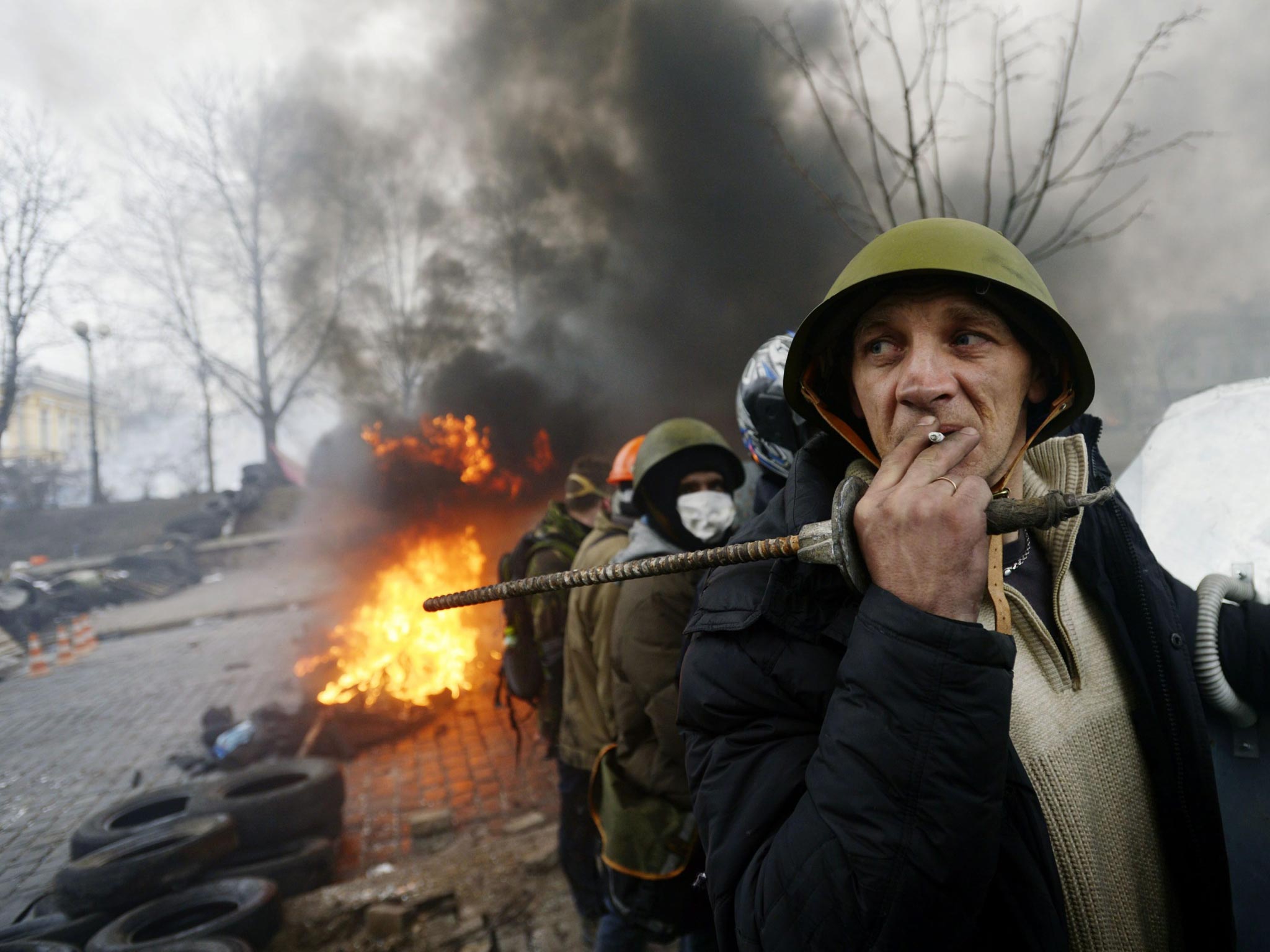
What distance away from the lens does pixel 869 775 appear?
96 cm

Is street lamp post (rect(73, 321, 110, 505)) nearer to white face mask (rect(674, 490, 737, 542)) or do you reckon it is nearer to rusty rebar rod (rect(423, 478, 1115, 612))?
white face mask (rect(674, 490, 737, 542))

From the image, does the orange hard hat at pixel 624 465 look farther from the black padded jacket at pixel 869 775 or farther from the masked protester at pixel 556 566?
the black padded jacket at pixel 869 775

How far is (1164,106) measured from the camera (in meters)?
5.06

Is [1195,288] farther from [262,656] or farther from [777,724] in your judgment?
[262,656]

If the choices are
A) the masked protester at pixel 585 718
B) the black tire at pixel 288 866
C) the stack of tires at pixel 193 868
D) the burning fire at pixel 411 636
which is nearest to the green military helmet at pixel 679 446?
the masked protester at pixel 585 718

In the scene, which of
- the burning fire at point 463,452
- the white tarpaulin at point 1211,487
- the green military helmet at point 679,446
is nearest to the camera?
the white tarpaulin at point 1211,487

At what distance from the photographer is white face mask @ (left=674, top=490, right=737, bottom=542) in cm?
301

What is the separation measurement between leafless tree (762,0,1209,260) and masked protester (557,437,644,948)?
2.67m

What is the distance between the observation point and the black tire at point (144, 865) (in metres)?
3.71

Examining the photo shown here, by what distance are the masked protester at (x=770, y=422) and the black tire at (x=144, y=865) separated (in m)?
4.31

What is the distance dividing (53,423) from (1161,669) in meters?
13.1

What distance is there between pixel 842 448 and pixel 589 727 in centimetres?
267

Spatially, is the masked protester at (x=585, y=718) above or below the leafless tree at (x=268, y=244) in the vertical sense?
below

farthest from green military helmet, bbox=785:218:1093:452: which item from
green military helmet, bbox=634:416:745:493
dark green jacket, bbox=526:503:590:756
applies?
dark green jacket, bbox=526:503:590:756
